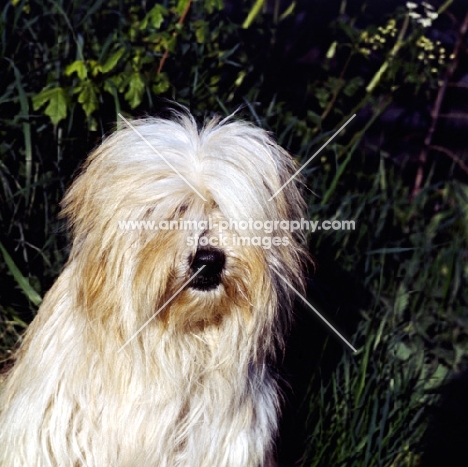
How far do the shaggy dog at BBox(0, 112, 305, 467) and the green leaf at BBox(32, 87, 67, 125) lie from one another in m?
0.78

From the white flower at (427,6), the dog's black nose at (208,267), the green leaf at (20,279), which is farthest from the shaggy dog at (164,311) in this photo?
the white flower at (427,6)

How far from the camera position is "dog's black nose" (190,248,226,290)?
2562mm

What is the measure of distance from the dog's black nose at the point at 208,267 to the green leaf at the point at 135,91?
1.30m

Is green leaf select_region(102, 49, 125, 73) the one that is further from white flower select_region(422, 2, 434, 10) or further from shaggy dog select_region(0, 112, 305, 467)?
white flower select_region(422, 2, 434, 10)

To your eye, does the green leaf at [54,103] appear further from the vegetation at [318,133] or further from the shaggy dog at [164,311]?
the shaggy dog at [164,311]

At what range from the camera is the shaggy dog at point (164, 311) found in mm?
2635

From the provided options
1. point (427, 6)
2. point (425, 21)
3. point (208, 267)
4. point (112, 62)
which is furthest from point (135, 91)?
point (427, 6)

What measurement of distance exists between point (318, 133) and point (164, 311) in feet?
6.22

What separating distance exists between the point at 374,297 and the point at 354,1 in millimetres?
1661

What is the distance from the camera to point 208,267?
101 inches

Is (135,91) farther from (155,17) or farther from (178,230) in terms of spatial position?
(178,230)

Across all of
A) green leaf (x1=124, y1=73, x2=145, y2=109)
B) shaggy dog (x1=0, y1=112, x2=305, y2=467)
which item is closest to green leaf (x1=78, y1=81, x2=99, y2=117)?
green leaf (x1=124, y1=73, x2=145, y2=109)

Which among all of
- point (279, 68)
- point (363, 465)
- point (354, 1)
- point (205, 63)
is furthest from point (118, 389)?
point (354, 1)

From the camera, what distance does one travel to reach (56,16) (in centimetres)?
406
